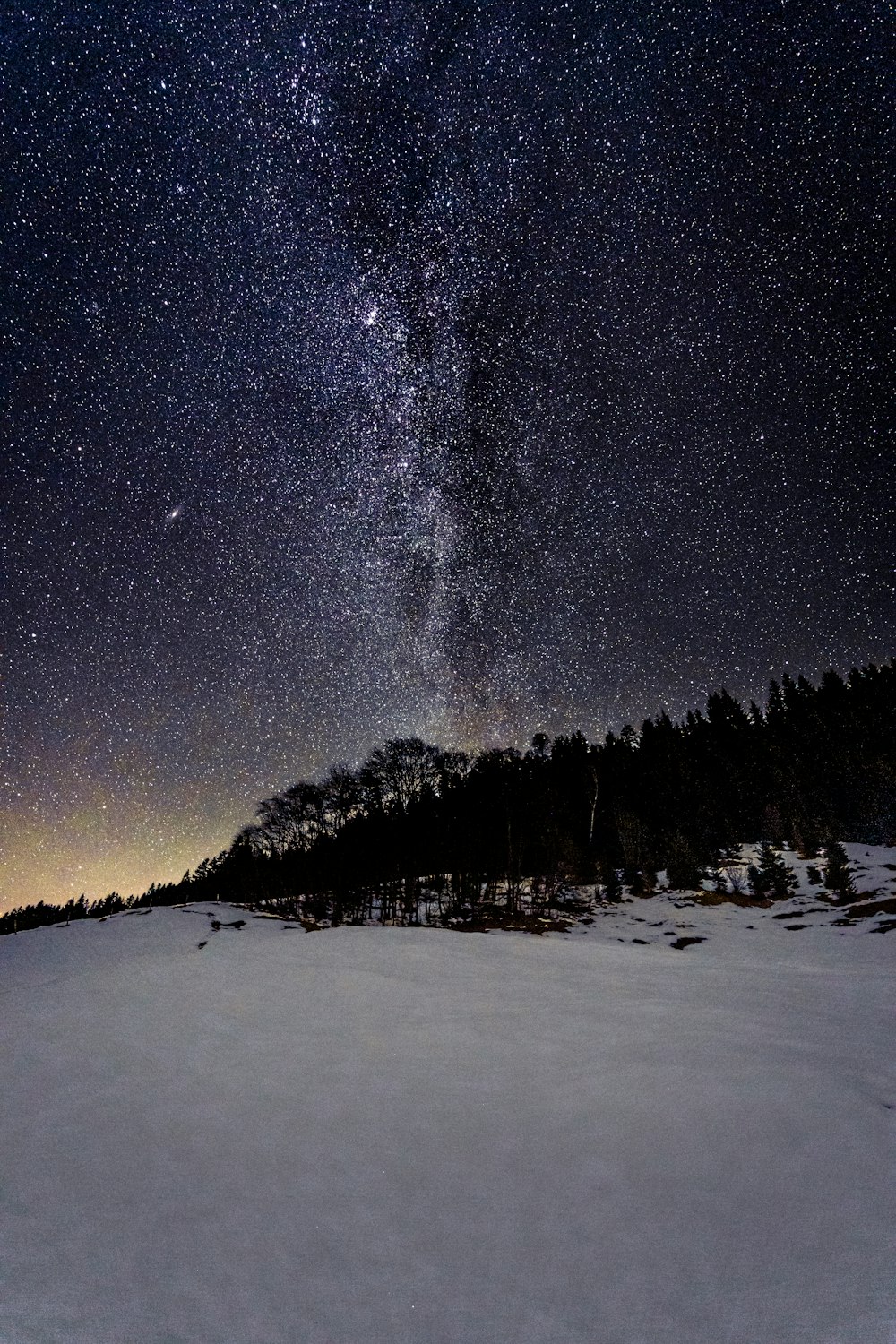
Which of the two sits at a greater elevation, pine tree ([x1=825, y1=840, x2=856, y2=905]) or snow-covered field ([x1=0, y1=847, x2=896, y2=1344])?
pine tree ([x1=825, y1=840, x2=856, y2=905])

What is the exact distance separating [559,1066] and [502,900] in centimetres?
3243

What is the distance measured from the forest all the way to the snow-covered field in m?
26.2

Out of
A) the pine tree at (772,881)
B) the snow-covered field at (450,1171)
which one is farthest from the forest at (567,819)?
the snow-covered field at (450,1171)

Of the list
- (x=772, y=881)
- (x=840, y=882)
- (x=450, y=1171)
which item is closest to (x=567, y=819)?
(x=772, y=881)

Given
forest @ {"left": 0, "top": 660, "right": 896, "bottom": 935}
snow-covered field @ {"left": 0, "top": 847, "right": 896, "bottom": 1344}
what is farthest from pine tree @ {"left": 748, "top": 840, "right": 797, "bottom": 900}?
snow-covered field @ {"left": 0, "top": 847, "right": 896, "bottom": 1344}

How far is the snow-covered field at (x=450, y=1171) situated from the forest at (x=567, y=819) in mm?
26242

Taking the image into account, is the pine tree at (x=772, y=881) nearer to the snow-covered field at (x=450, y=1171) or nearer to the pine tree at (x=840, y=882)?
the pine tree at (x=840, y=882)

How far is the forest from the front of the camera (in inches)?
1516

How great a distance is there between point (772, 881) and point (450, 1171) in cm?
3286

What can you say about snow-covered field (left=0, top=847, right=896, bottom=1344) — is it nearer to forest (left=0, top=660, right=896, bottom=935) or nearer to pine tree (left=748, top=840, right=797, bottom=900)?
pine tree (left=748, top=840, right=797, bottom=900)

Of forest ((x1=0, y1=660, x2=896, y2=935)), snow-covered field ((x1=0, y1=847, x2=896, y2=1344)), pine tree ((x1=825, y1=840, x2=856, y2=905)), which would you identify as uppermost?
forest ((x1=0, y1=660, x2=896, y2=935))

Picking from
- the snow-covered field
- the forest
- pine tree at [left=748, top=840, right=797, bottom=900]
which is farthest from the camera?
the forest

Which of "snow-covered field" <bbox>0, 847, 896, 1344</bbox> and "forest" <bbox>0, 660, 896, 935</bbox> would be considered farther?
"forest" <bbox>0, 660, 896, 935</bbox>

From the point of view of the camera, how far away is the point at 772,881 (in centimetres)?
3112
